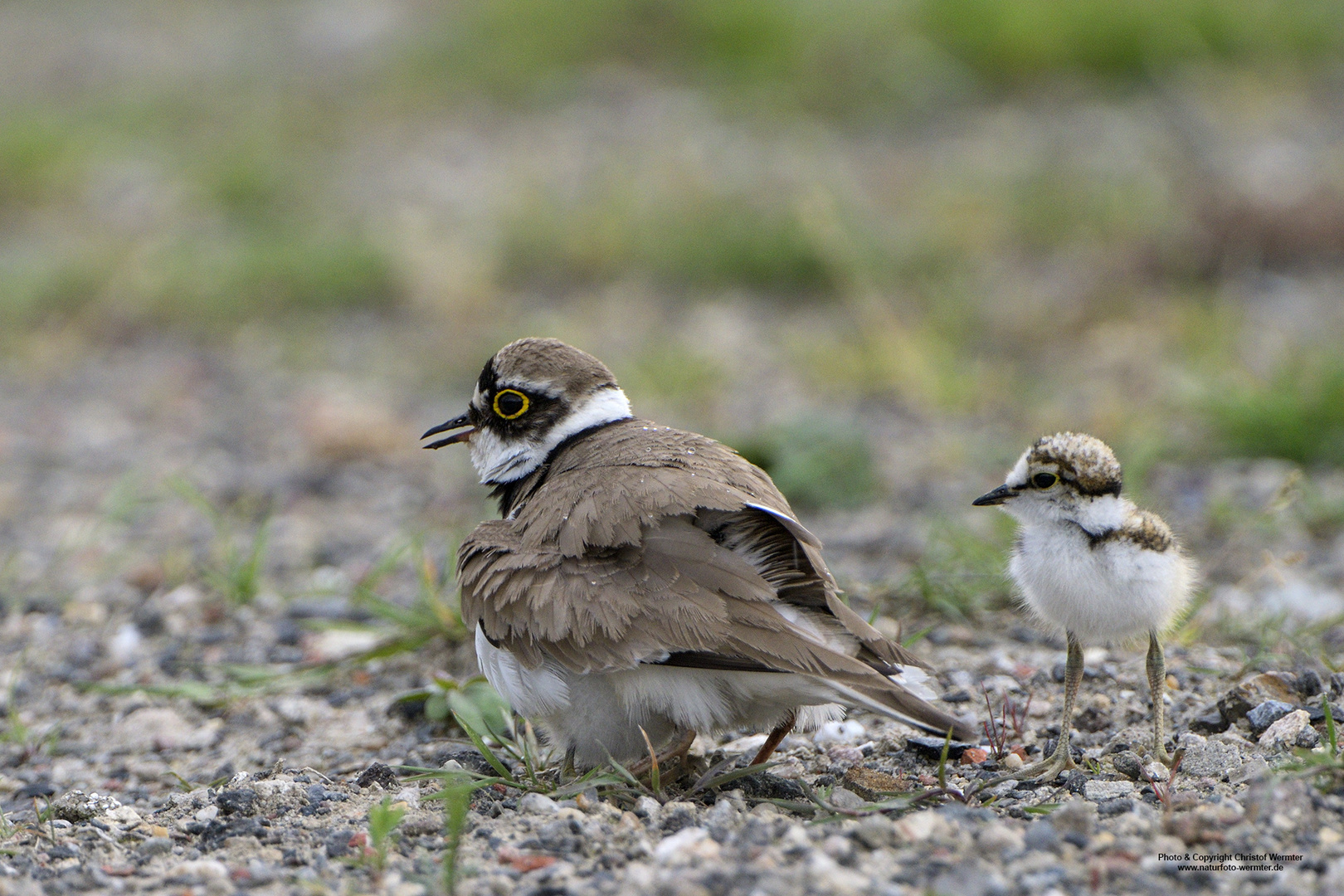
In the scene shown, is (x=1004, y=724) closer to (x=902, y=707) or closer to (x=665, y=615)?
(x=902, y=707)

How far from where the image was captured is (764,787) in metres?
3.48

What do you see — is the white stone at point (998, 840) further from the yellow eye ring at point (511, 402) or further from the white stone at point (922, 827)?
the yellow eye ring at point (511, 402)

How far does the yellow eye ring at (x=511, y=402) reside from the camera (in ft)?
13.9

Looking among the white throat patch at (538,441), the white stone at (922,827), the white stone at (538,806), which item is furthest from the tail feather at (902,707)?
the white throat patch at (538,441)

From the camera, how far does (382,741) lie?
13.8ft

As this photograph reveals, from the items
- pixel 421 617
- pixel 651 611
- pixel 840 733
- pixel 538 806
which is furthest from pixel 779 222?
pixel 538 806

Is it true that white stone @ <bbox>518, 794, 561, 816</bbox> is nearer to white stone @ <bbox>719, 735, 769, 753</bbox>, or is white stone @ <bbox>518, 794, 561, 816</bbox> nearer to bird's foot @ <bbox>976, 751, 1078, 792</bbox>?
white stone @ <bbox>719, 735, 769, 753</bbox>

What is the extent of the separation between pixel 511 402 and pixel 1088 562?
1.75 m

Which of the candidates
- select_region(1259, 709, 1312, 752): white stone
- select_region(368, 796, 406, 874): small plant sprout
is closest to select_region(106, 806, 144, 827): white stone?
select_region(368, 796, 406, 874): small plant sprout

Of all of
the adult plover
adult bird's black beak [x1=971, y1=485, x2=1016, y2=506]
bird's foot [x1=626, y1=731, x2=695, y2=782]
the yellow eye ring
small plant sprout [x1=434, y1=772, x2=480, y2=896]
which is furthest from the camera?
the yellow eye ring

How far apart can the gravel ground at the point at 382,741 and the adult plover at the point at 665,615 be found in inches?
8.8

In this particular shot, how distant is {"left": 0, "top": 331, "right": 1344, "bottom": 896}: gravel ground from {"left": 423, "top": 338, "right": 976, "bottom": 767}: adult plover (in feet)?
0.73

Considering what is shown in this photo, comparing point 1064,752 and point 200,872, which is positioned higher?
point 1064,752

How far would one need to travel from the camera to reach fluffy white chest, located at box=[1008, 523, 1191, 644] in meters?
3.41
